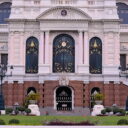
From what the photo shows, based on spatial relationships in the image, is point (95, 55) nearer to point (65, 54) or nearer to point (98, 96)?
point (65, 54)

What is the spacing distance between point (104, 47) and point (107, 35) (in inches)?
79.0

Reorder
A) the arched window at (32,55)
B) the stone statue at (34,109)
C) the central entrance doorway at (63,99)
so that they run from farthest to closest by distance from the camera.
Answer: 1. the arched window at (32,55)
2. the central entrance doorway at (63,99)
3. the stone statue at (34,109)

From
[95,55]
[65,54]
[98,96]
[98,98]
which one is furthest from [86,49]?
[98,98]

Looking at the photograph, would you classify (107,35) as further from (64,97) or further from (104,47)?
(64,97)

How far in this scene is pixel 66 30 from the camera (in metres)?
80.2

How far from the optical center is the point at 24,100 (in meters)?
78.6

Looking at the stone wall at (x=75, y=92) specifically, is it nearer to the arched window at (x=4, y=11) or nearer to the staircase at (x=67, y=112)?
the staircase at (x=67, y=112)

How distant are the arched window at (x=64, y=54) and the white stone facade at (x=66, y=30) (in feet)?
2.30

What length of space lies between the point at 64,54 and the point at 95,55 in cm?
501

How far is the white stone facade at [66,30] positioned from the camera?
79.6 m

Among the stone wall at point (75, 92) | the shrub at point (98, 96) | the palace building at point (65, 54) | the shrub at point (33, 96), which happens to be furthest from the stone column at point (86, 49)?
the shrub at point (33, 96)

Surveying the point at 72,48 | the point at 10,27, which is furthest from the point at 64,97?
the point at 10,27

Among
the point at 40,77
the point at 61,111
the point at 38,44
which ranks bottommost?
the point at 61,111

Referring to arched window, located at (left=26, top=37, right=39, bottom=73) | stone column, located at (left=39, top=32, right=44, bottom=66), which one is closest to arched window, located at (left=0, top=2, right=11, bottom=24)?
arched window, located at (left=26, top=37, right=39, bottom=73)
